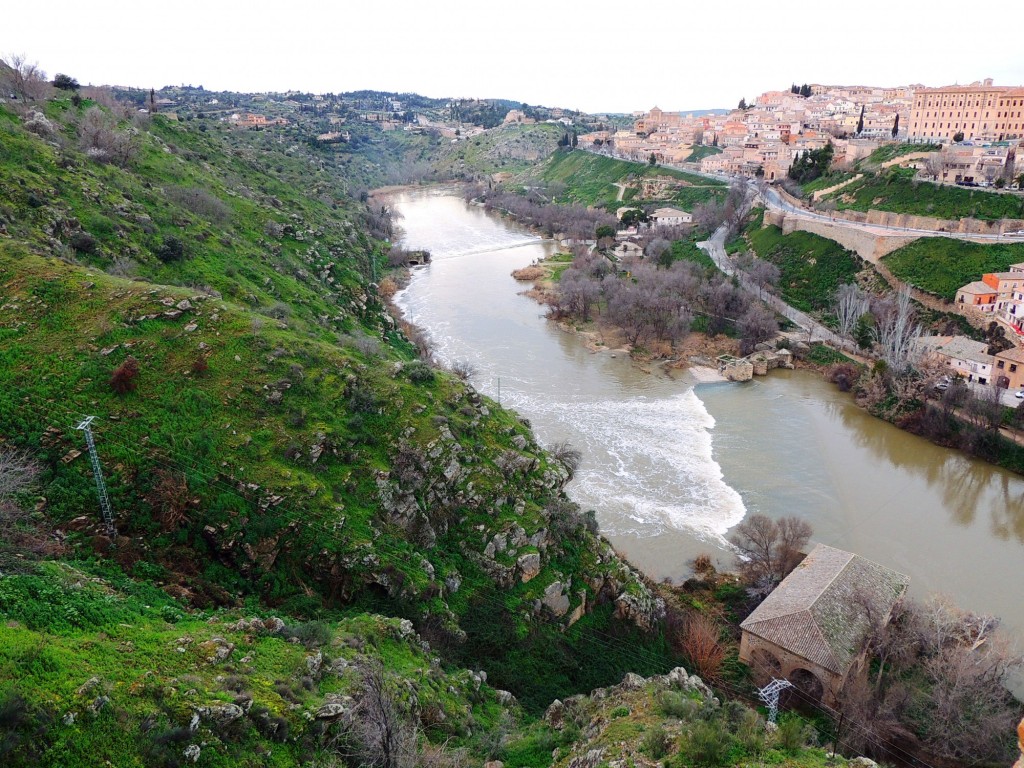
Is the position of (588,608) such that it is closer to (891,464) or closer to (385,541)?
(385,541)

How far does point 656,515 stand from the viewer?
927 inches

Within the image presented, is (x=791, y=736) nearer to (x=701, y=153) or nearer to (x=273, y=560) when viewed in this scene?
(x=273, y=560)

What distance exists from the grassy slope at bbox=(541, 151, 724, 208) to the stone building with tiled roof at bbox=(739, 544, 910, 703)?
205ft

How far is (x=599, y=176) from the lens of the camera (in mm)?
94625

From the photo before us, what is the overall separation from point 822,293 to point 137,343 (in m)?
43.9

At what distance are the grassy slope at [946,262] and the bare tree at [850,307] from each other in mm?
3604

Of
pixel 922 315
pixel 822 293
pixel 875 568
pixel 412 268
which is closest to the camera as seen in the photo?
pixel 875 568

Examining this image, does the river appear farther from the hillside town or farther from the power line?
the hillside town

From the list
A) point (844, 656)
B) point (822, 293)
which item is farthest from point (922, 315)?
point (844, 656)

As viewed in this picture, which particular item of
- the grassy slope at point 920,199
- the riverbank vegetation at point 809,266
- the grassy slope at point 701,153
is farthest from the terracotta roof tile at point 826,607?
the grassy slope at point 701,153

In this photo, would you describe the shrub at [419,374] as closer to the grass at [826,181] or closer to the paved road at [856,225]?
the paved road at [856,225]

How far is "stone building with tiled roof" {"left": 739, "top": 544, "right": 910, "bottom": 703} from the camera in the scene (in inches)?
593

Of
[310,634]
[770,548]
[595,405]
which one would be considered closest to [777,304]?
[595,405]

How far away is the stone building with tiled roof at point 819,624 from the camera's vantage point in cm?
1506
